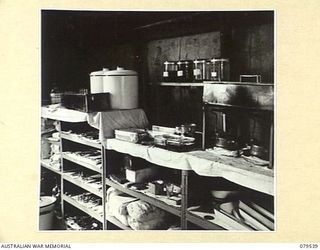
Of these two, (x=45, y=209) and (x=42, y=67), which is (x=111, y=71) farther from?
(x=45, y=209)

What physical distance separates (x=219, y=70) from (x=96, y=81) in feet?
0.70

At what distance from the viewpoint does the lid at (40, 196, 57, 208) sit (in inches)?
23.2

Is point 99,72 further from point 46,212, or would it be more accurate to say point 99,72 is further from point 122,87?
point 46,212

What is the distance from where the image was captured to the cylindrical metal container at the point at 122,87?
67cm

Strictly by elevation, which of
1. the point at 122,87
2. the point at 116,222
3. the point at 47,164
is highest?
the point at 122,87

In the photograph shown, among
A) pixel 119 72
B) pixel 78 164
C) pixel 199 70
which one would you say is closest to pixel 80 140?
pixel 78 164

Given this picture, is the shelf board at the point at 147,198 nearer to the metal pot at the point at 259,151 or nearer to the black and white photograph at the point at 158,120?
the black and white photograph at the point at 158,120

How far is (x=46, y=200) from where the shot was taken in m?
0.60

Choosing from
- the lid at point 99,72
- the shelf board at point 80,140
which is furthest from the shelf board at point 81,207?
the lid at point 99,72

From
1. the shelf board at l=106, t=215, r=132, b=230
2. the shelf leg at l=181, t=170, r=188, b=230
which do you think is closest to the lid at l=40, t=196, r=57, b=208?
the shelf board at l=106, t=215, r=132, b=230

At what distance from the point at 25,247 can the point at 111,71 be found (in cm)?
32

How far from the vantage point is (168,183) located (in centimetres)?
68

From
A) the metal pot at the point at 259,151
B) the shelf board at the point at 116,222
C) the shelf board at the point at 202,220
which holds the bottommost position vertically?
the shelf board at the point at 116,222
